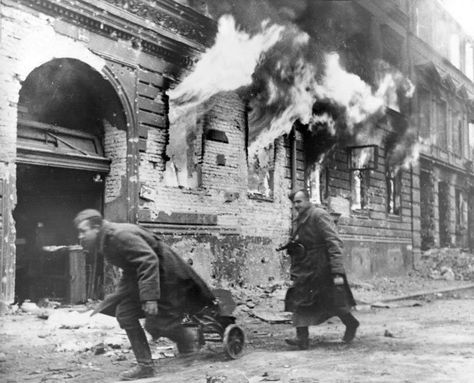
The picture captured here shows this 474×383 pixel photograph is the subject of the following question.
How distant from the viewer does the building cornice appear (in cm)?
938

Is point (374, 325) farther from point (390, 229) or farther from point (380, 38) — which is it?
point (380, 38)

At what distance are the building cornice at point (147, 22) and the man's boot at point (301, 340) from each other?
20.0ft

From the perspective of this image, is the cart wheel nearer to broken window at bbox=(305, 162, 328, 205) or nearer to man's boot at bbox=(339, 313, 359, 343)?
man's boot at bbox=(339, 313, 359, 343)

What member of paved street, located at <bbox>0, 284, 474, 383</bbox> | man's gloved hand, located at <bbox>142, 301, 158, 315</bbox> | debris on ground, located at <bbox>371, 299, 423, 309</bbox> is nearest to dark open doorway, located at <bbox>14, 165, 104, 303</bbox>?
paved street, located at <bbox>0, 284, 474, 383</bbox>

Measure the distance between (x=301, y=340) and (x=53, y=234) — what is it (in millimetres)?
6047

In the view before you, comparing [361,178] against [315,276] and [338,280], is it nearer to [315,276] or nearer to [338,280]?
[315,276]

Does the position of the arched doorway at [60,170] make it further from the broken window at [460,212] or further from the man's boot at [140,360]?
the broken window at [460,212]

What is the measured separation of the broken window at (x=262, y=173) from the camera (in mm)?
13391

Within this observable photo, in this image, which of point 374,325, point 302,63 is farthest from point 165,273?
point 302,63

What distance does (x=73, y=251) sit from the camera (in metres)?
9.41

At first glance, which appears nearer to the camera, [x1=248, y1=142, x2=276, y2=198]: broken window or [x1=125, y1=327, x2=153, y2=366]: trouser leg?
[x1=125, y1=327, x2=153, y2=366]: trouser leg

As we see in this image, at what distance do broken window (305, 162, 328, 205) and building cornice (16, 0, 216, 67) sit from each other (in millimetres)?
5098

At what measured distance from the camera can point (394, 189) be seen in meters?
20.3

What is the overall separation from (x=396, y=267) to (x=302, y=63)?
27.9 feet
